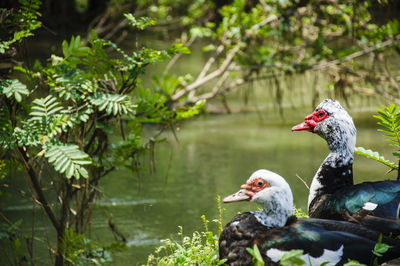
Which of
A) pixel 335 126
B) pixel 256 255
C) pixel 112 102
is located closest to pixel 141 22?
pixel 112 102

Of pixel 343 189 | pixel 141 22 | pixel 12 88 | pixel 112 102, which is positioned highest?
pixel 141 22

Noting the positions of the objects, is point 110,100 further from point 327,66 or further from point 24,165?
point 327,66

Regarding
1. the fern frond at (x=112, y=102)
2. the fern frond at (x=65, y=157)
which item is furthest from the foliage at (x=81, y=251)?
the fern frond at (x=112, y=102)

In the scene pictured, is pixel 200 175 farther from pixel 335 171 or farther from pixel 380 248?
pixel 380 248

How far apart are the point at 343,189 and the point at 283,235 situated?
2.10 feet

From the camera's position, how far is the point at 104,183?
5.71 meters

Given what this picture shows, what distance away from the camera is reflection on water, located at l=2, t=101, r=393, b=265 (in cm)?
454

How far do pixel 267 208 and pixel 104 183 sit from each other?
371cm

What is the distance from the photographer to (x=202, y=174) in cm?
606

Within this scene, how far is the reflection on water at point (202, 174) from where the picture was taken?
4543 mm

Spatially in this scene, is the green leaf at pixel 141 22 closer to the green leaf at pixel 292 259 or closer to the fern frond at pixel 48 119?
the fern frond at pixel 48 119

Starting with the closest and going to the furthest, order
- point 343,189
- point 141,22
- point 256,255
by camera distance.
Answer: point 256,255, point 343,189, point 141,22

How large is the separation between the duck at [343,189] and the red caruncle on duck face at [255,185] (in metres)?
0.48

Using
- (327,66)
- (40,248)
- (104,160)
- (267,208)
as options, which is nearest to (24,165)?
(104,160)
